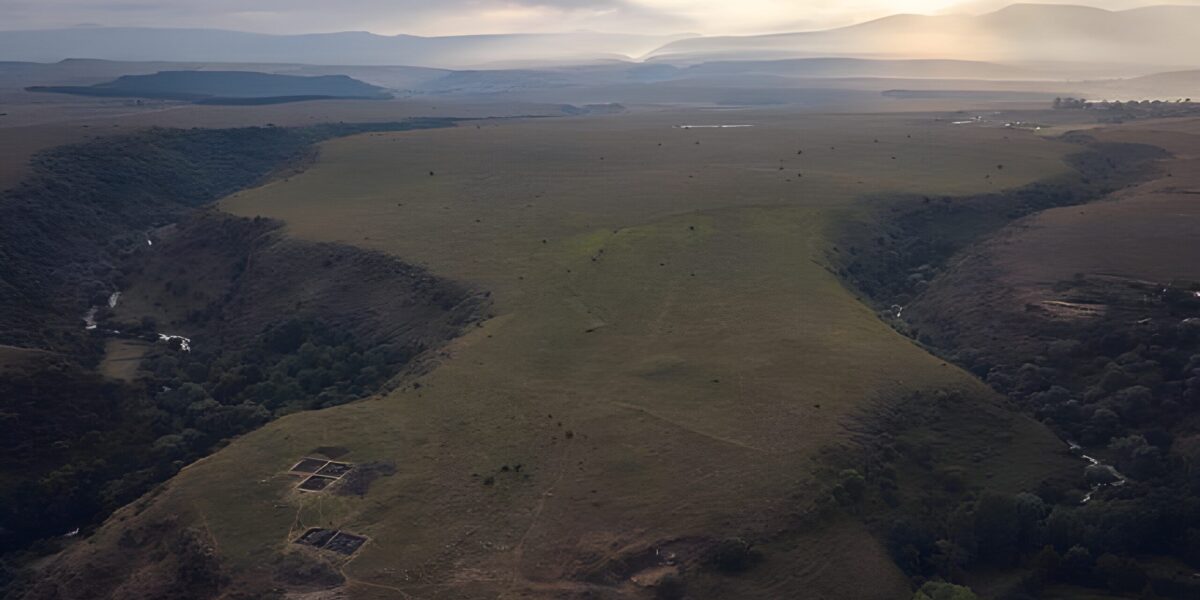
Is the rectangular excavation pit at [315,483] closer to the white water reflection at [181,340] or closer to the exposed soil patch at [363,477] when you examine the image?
the exposed soil patch at [363,477]

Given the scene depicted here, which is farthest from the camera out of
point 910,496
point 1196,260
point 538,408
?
point 1196,260

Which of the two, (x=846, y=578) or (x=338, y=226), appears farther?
(x=338, y=226)

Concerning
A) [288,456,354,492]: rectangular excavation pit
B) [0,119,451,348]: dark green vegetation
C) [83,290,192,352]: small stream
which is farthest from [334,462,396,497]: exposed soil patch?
[0,119,451,348]: dark green vegetation

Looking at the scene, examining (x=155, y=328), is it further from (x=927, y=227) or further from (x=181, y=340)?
(x=927, y=227)

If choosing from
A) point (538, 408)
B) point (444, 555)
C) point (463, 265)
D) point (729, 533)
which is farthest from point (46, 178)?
point (729, 533)

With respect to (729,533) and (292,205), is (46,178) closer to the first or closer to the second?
(292,205)

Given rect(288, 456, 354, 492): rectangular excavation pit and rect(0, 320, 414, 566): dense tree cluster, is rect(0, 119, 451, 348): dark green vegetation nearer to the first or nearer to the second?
rect(0, 320, 414, 566): dense tree cluster
